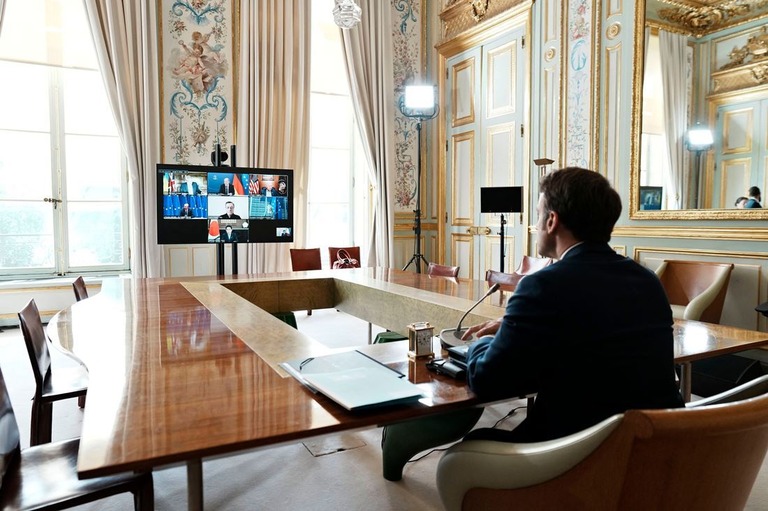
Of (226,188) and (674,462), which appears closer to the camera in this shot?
(674,462)

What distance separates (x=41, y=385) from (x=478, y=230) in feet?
15.9

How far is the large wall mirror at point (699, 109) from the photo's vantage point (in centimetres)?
369

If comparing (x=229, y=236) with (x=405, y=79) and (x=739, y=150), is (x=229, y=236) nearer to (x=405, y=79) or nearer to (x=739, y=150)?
(x=405, y=79)

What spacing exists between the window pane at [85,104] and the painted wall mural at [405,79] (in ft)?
10.7

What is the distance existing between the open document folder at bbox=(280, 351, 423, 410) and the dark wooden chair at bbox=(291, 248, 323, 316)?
3.58m

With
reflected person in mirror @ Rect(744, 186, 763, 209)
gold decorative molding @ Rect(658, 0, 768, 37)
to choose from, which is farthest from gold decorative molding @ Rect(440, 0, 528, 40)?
reflected person in mirror @ Rect(744, 186, 763, 209)

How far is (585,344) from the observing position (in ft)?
3.66

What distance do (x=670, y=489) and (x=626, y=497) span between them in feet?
0.24

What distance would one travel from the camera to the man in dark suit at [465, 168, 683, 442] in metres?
1.12

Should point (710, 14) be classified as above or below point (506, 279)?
above

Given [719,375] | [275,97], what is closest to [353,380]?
[719,375]

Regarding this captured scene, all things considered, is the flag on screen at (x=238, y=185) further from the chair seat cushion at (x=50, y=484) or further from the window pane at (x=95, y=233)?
the chair seat cushion at (x=50, y=484)

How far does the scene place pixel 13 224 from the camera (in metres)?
5.30

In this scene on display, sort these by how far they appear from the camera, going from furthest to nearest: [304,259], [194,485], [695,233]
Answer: [304,259], [695,233], [194,485]
